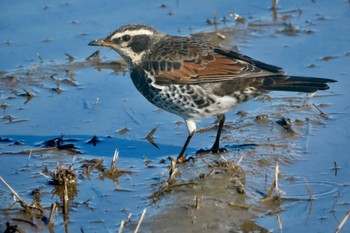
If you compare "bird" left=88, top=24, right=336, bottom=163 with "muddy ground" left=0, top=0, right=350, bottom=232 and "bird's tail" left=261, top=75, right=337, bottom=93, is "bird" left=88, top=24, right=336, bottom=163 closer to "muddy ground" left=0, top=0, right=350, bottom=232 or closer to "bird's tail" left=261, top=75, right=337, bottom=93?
"bird's tail" left=261, top=75, right=337, bottom=93

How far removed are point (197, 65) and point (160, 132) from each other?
3.42 feet

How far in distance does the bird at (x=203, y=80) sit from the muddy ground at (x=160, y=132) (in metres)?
0.48

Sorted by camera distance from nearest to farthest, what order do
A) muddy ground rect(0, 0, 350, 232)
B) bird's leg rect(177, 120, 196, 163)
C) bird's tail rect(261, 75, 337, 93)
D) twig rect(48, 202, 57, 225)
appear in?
twig rect(48, 202, 57, 225) < muddy ground rect(0, 0, 350, 232) < bird's tail rect(261, 75, 337, 93) < bird's leg rect(177, 120, 196, 163)

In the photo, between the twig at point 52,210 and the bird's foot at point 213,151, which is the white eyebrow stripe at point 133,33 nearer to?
the bird's foot at point 213,151

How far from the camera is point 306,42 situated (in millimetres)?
12164

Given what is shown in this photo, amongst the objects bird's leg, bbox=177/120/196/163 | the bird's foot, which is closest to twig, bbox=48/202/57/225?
bird's leg, bbox=177/120/196/163

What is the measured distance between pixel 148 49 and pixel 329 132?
2199mm

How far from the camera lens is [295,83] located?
9203 millimetres

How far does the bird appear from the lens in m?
9.27

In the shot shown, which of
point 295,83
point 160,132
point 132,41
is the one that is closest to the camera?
point 295,83

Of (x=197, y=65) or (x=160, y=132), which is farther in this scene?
(x=160, y=132)

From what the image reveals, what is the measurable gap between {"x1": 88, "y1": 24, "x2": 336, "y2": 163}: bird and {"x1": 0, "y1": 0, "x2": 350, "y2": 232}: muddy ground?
48 cm

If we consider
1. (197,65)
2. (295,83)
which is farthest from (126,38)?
(295,83)

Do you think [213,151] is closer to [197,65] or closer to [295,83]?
[197,65]
